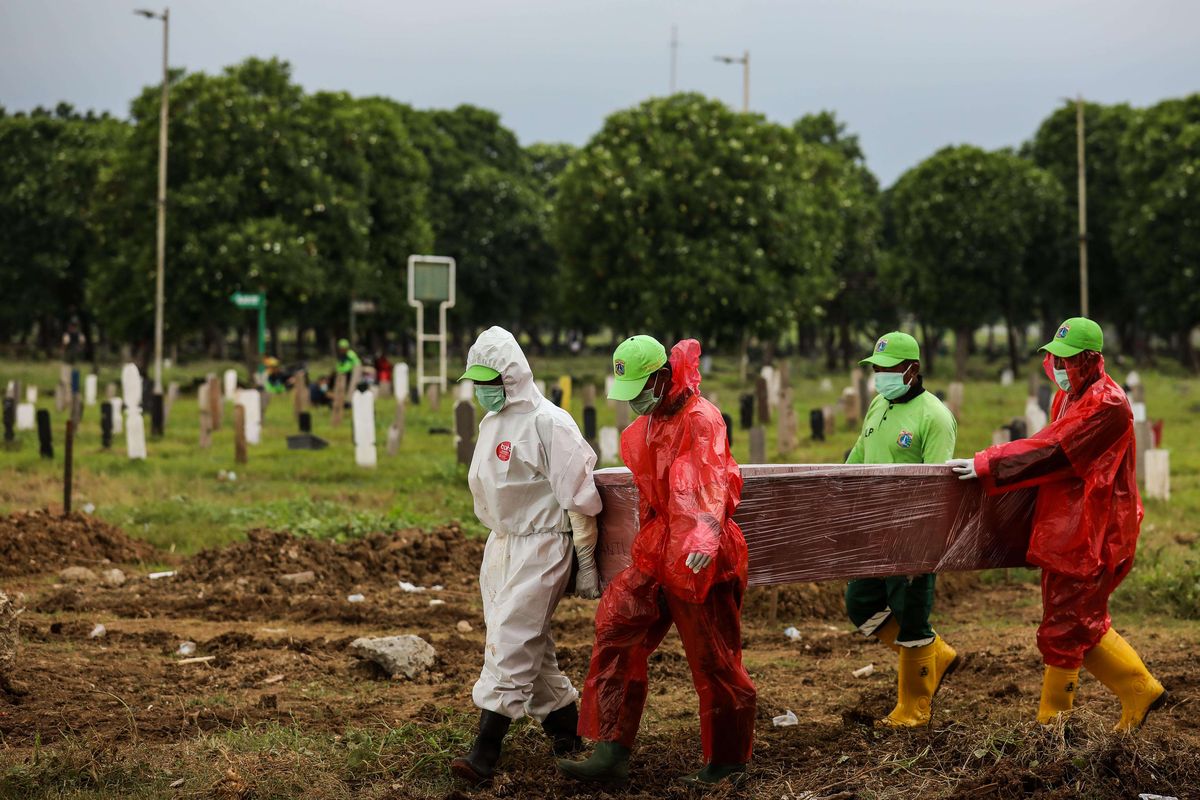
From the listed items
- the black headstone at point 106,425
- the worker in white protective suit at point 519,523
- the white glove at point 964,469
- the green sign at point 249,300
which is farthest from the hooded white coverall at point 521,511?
the green sign at point 249,300

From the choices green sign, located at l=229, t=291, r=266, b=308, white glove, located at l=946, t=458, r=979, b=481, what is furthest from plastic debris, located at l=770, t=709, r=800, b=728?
green sign, located at l=229, t=291, r=266, b=308

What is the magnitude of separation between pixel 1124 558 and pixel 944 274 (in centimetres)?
3882

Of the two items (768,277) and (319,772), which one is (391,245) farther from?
(319,772)

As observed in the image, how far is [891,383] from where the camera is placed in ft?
21.4

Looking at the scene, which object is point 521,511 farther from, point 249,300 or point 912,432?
point 249,300

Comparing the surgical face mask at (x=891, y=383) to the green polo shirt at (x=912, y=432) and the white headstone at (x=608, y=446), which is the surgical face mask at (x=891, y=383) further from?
the white headstone at (x=608, y=446)

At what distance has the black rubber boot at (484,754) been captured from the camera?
560cm

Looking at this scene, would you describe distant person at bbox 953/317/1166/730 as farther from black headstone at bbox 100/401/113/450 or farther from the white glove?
black headstone at bbox 100/401/113/450

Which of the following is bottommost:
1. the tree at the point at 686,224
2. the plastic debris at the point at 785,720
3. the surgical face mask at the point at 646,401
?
the plastic debris at the point at 785,720

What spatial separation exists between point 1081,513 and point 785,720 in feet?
6.03

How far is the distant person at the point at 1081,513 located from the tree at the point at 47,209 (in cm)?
3944

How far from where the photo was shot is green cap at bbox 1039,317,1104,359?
6.01m

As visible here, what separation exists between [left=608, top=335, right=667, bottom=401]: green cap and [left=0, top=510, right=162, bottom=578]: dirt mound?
744 centimetres

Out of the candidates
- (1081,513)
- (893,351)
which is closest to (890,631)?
(1081,513)
